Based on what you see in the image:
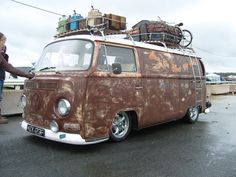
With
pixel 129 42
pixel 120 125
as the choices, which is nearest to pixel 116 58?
pixel 129 42

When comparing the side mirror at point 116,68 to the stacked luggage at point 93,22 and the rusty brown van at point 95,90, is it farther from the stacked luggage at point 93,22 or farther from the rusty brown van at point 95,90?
the stacked luggage at point 93,22

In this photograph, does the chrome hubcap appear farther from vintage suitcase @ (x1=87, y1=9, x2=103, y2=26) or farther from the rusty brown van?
vintage suitcase @ (x1=87, y1=9, x2=103, y2=26)

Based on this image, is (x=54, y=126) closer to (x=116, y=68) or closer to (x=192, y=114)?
(x=116, y=68)

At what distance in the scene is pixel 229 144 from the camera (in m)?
6.44

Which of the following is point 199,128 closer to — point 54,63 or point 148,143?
point 148,143

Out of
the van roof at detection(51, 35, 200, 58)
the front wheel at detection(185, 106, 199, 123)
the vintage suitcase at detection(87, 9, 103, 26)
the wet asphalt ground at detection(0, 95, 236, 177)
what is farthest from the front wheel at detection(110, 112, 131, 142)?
the front wheel at detection(185, 106, 199, 123)

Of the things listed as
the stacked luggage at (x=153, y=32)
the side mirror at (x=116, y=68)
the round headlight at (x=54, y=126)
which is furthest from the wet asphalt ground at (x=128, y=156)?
the stacked luggage at (x=153, y=32)

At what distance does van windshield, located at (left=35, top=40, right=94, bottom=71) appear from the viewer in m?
5.59

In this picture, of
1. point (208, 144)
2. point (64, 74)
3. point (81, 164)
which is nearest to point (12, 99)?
point (64, 74)

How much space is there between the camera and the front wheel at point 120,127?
20.0 ft

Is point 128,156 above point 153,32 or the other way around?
the other way around

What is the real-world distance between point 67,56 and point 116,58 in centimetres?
98

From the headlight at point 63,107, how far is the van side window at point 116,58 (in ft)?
2.85

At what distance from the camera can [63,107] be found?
5.25m
